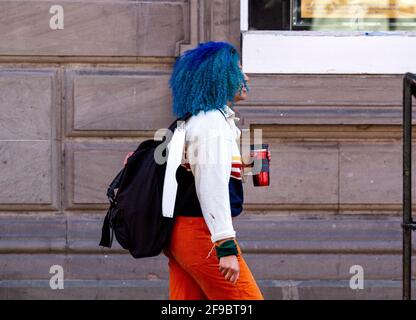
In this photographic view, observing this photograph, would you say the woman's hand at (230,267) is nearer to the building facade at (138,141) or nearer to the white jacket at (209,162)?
the white jacket at (209,162)

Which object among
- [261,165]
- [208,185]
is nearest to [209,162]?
[208,185]

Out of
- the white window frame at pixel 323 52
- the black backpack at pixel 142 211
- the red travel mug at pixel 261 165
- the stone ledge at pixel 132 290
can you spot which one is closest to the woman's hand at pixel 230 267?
the black backpack at pixel 142 211

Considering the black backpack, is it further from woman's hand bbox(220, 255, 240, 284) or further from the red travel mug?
the red travel mug

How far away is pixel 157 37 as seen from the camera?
722 centimetres

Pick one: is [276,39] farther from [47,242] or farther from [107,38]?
[47,242]

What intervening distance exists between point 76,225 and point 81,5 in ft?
5.20

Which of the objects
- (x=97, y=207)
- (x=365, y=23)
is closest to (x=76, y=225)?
(x=97, y=207)

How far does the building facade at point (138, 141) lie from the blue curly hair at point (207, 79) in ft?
8.11

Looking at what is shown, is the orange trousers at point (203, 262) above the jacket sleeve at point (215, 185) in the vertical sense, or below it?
below

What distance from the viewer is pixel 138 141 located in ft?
23.9

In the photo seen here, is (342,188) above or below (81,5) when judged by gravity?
below

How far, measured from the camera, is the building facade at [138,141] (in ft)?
23.6

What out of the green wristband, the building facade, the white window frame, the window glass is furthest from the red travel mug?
the window glass

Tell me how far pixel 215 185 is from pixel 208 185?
1.2 inches
